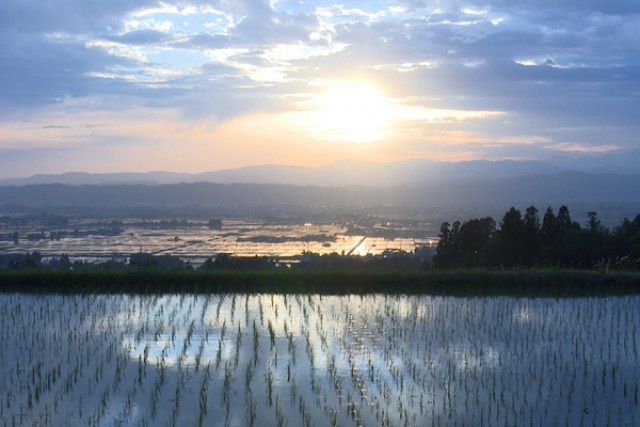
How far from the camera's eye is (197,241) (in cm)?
2423

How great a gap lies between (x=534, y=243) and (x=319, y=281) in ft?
28.1

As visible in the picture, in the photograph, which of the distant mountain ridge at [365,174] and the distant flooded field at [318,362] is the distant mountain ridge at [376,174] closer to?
the distant mountain ridge at [365,174]

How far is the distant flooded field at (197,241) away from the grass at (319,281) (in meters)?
5.95

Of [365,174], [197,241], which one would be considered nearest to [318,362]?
[197,241]

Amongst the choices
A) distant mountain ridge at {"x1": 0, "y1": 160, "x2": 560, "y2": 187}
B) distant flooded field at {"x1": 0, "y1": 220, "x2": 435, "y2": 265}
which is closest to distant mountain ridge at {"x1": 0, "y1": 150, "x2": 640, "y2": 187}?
distant mountain ridge at {"x1": 0, "y1": 160, "x2": 560, "y2": 187}

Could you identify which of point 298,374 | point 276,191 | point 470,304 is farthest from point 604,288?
point 276,191

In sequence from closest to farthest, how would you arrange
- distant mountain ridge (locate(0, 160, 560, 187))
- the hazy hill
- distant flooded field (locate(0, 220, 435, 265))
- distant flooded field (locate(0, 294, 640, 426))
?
distant flooded field (locate(0, 294, 640, 426)) → distant flooded field (locate(0, 220, 435, 265)) → the hazy hill → distant mountain ridge (locate(0, 160, 560, 187))

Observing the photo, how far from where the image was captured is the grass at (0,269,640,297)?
1131 cm

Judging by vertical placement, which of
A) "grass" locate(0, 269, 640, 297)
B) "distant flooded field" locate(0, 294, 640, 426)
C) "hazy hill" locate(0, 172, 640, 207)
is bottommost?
"distant flooded field" locate(0, 294, 640, 426)

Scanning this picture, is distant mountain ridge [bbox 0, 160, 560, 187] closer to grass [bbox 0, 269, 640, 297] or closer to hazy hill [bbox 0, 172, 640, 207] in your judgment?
hazy hill [bbox 0, 172, 640, 207]

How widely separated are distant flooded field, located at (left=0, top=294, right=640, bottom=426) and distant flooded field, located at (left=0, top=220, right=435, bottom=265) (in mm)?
8957

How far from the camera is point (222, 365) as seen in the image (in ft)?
21.5

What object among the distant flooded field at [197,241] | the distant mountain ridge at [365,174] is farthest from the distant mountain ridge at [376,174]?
the distant flooded field at [197,241]

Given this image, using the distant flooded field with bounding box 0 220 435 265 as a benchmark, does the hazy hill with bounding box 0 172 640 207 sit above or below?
above
